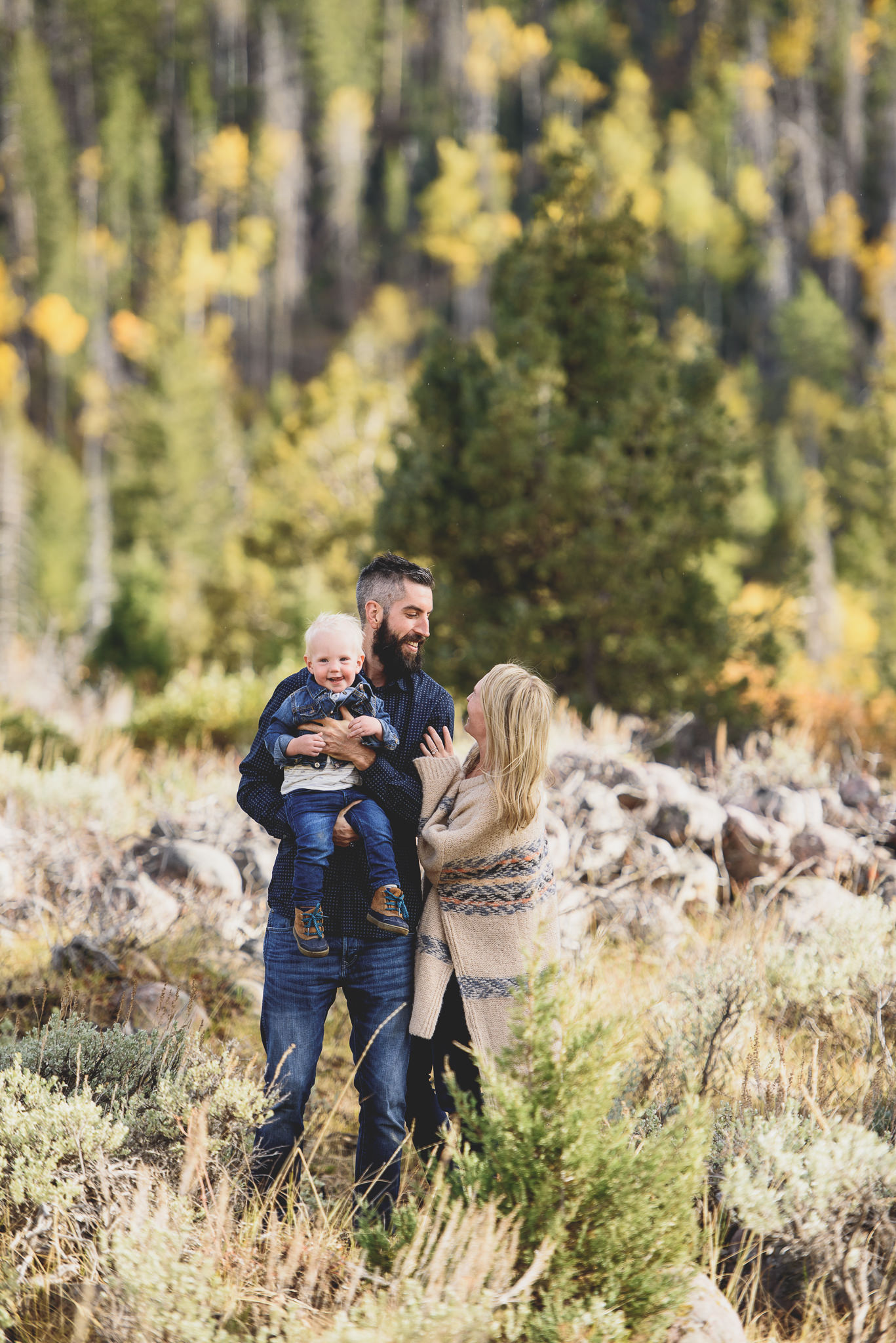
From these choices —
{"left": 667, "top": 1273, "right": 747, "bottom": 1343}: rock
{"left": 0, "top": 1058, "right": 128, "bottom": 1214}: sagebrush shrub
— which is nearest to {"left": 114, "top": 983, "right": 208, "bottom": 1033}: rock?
{"left": 0, "top": 1058, "right": 128, "bottom": 1214}: sagebrush shrub

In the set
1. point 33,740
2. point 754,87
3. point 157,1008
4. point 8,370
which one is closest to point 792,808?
point 157,1008

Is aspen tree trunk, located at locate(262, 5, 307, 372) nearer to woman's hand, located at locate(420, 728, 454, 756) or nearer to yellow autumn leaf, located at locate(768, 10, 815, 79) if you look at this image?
yellow autumn leaf, located at locate(768, 10, 815, 79)

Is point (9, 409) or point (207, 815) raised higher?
point (9, 409)

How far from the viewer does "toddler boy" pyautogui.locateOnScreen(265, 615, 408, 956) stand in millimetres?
2625

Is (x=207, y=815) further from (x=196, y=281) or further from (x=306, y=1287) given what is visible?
(x=196, y=281)

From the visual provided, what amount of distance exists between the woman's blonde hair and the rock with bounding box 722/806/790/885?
341 centimetres

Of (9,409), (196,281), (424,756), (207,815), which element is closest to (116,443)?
(9,409)

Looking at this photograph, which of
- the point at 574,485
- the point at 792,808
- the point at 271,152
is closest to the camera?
the point at 792,808

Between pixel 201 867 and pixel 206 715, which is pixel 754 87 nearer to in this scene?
pixel 206 715

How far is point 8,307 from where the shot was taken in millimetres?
47250

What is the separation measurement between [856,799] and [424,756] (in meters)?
4.53

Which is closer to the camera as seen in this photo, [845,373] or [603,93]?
[845,373]

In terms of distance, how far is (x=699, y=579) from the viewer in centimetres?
838

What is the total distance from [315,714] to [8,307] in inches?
2045
